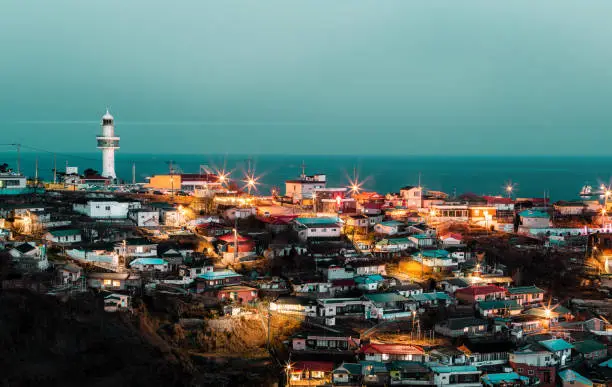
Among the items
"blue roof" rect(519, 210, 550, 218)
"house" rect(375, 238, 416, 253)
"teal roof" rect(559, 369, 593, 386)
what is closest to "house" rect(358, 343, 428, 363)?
"teal roof" rect(559, 369, 593, 386)

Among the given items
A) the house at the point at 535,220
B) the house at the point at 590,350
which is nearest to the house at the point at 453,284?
the house at the point at 590,350

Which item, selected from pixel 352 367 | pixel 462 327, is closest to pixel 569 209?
pixel 462 327

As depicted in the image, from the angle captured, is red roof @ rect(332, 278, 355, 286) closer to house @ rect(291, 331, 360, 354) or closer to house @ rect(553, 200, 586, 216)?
house @ rect(291, 331, 360, 354)

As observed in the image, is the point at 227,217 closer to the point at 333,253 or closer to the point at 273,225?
the point at 273,225

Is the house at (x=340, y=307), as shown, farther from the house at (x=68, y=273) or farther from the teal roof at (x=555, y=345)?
the house at (x=68, y=273)

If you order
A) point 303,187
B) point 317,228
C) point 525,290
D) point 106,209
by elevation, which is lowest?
point 525,290

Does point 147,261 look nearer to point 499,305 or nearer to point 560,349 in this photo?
point 499,305

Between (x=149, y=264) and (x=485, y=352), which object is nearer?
(x=485, y=352)
